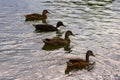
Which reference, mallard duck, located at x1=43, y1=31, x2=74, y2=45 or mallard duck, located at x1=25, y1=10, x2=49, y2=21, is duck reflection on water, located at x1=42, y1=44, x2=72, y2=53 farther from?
mallard duck, located at x1=25, y1=10, x2=49, y2=21

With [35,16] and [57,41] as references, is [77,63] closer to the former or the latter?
[57,41]

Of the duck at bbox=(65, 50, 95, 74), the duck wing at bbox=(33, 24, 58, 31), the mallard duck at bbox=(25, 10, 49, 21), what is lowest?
the duck at bbox=(65, 50, 95, 74)

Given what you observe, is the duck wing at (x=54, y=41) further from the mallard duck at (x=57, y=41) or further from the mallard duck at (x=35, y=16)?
the mallard duck at (x=35, y=16)

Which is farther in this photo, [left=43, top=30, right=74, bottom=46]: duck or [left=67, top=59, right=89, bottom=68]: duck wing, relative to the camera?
[left=43, top=30, right=74, bottom=46]: duck

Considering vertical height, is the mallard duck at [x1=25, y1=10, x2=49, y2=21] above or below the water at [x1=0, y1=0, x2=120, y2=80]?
above

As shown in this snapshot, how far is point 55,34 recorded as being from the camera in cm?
2348

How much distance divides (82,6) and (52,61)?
1428 cm

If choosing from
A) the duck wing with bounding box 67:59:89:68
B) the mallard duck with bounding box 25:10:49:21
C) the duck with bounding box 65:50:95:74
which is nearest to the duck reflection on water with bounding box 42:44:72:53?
the duck with bounding box 65:50:95:74

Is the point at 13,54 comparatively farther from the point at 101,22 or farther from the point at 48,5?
the point at 48,5

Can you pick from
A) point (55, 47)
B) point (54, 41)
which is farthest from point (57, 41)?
point (55, 47)

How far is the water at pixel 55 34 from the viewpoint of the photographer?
1642 cm

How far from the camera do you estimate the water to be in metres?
16.4

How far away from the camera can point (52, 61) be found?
1772 centimetres

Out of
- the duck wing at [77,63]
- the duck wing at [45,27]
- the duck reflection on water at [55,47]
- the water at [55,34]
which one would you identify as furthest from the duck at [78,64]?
the duck wing at [45,27]
